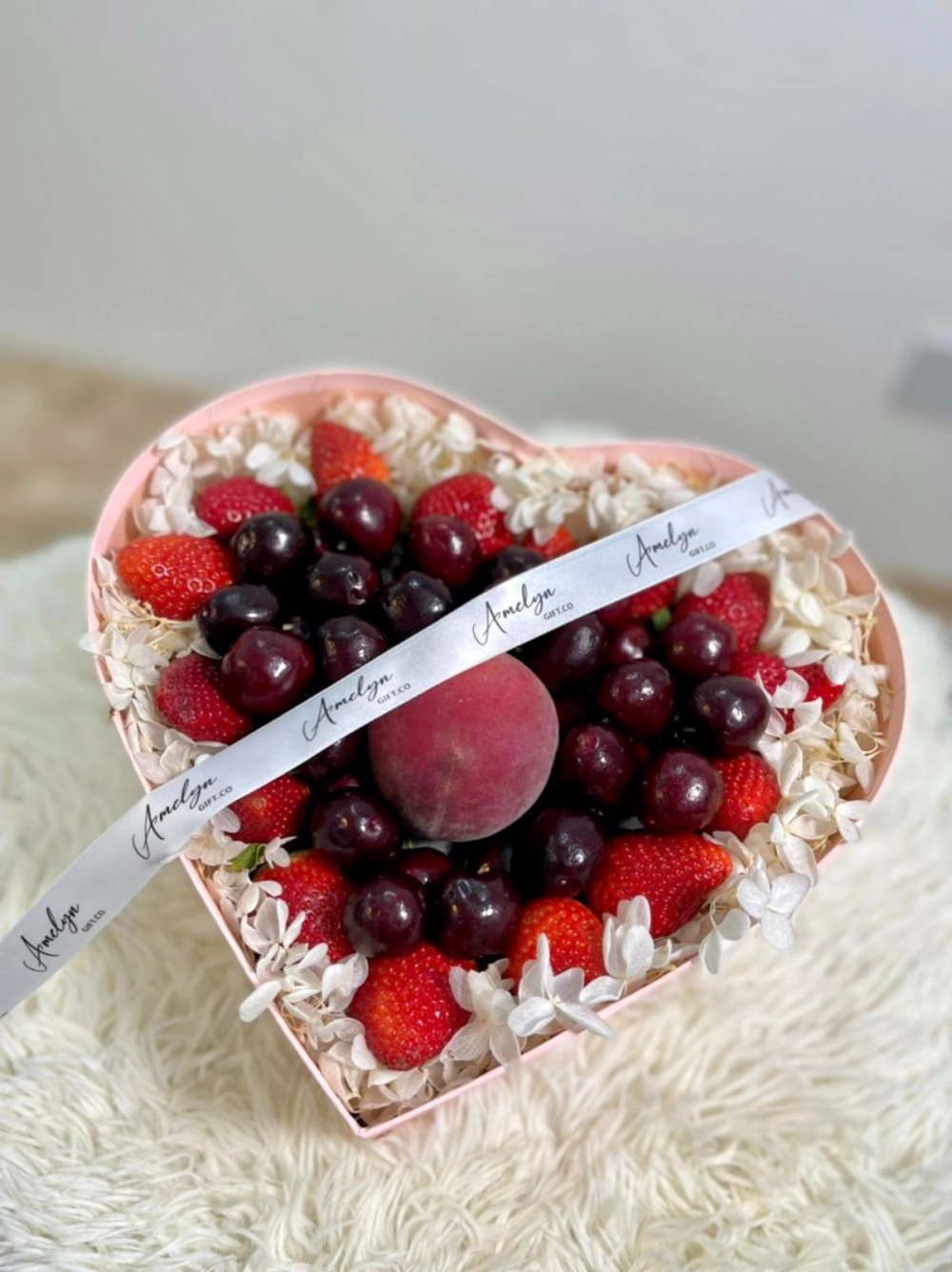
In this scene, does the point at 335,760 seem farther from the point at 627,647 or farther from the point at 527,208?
the point at 527,208

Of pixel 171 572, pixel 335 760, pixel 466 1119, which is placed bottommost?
pixel 466 1119

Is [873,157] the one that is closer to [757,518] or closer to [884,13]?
[884,13]

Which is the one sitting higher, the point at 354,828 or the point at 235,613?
the point at 235,613

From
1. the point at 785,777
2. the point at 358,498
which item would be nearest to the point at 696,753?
the point at 785,777

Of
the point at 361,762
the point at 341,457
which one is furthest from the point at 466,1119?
the point at 341,457

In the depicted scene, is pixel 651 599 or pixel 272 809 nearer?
pixel 272 809

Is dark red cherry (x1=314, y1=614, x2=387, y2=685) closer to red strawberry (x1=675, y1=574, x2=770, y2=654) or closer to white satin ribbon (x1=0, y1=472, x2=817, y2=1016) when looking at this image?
white satin ribbon (x1=0, y1=472, x2=817, y2=1016)

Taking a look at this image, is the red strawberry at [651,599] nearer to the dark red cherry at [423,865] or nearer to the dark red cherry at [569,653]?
the dark red cherry at [569,653]
